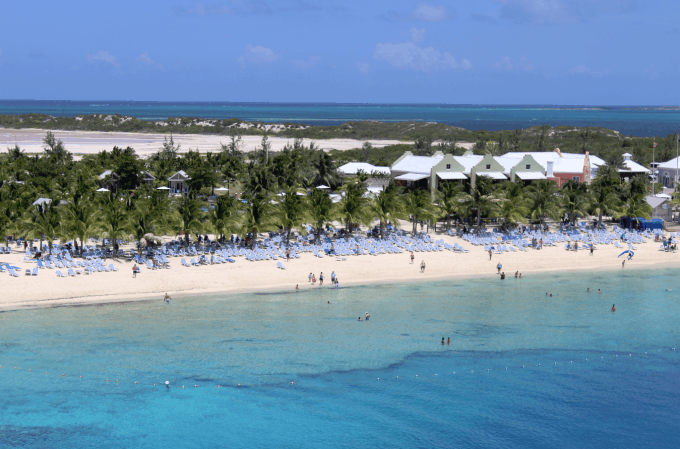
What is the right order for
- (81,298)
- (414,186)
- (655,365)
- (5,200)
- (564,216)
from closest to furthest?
(655,365), (81,298), (5,200), (564,216), (414,186)

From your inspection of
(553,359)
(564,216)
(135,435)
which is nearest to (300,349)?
(135,435)

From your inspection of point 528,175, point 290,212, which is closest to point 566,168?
point 528,175

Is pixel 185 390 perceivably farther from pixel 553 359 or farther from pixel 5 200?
pixel 5 200

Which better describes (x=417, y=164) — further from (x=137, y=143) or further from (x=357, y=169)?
(x=137, y=143)

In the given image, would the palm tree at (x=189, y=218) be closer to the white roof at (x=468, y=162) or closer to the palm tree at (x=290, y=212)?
the palm tree at (x=290, y=212)

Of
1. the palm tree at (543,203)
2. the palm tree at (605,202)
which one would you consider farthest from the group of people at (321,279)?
the palm tree at (605,202)

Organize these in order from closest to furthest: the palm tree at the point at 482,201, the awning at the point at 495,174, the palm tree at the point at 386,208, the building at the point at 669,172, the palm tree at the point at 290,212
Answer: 1. the palm tree at the point at 290,212
2. the palm tree at the point at 386,208
3. the palm tree at the point at 482,201
4. the awning at the point at 495,174
5. the building at the point at 669,172

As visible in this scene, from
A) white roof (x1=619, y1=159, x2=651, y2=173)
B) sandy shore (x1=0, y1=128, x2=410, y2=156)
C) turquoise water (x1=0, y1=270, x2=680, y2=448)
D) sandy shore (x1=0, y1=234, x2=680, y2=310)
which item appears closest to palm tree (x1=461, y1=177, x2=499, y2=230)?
sandy shore (x1=0, y1=234, x2=680, y2=310)
